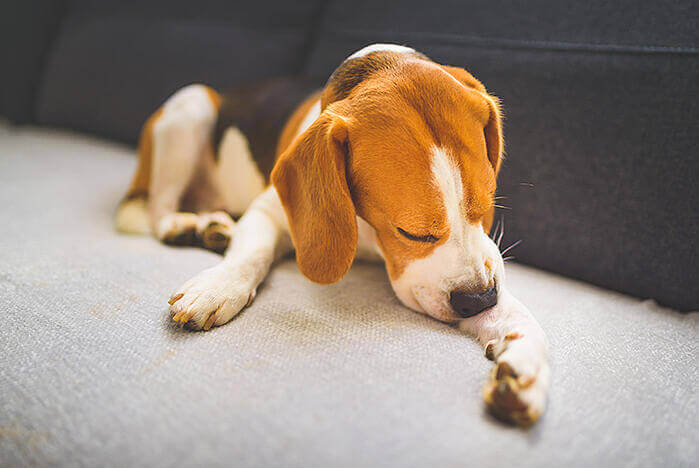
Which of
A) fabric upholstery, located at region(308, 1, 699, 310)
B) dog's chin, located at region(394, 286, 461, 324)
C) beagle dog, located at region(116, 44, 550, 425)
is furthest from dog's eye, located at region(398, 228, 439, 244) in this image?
fabric upholstery, located at region(308, 1, 699, 310)

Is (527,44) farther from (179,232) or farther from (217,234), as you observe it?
(179,232)

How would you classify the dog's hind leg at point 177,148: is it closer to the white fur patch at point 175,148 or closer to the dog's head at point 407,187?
the white fur patch at point 175,148

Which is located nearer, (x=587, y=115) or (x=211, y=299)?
(x=211, y=299)

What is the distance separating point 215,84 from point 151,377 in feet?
6.86

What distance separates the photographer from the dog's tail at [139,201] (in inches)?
70.8

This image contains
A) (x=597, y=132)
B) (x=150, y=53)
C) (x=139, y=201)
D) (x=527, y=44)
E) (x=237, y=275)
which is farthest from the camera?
(x=150, y=53)

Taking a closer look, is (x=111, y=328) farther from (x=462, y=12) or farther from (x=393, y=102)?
(x=462, y=12)

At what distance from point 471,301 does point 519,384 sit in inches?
11.3

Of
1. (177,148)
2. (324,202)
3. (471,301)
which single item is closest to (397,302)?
(471,301)

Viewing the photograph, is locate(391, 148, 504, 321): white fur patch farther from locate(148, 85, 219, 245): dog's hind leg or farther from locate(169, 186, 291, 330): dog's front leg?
locate(148, 85, 219, 245): dog's hind leg

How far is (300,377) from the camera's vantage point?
84cm

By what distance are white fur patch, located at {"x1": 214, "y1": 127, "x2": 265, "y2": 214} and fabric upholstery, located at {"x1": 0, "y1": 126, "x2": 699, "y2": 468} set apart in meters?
0.62

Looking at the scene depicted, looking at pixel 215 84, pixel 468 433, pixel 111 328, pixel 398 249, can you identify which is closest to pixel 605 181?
pixel 398 249

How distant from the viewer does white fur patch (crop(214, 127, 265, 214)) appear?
1951 millimetres
